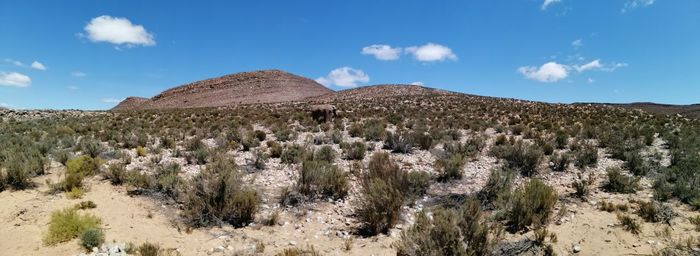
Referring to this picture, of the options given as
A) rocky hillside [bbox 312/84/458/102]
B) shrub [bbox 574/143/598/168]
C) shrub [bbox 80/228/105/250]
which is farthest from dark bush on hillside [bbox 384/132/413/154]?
rocky hillside [bbox 312/84/458/102]

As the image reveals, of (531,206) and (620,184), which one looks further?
(620,184)

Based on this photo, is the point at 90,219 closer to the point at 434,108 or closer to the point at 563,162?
the point at 563,162

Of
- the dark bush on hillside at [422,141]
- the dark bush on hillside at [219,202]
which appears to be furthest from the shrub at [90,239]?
the dark bush on hillside at [422,141]

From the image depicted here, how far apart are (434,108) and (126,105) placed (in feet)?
180

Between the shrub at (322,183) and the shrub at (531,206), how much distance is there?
3.58 meters

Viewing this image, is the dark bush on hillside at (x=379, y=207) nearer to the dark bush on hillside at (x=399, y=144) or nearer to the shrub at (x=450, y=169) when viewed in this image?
the shrub at (x=450, y=169)

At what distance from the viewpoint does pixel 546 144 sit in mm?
14070

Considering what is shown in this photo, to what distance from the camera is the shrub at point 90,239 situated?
6105mm

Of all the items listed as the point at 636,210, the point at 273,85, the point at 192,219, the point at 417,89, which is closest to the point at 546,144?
the point at 636,210

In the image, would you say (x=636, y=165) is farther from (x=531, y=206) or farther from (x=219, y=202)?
(x=219, y=202)

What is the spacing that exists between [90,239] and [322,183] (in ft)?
15.0

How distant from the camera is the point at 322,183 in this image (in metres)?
9.24

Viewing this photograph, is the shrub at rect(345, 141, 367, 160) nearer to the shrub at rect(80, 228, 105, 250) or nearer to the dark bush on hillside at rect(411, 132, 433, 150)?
the dark bush on hillside at rect(411, 132, 433, 150)

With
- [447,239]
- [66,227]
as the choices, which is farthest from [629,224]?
[66,227]
